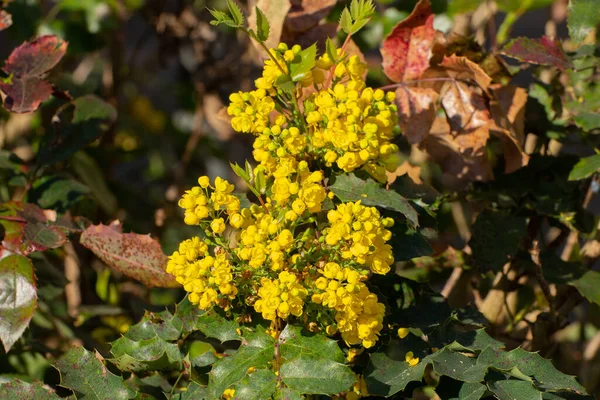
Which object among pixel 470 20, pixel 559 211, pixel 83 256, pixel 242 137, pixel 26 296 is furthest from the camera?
pixel 242 137

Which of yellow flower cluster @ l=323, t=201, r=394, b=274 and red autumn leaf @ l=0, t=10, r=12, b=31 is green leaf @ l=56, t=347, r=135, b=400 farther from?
red autumn leaf @ l=0, t=10, r=12, b=31

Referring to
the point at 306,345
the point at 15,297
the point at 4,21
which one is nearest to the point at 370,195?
the point at 306,345

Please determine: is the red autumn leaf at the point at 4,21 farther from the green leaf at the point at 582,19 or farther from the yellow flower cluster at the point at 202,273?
the green leaf at the point at 582,19

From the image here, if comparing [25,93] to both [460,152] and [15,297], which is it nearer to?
[15,297]

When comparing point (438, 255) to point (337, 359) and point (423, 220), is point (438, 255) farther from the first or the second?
point (337, 359)

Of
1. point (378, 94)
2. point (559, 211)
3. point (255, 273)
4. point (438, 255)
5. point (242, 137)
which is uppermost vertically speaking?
point (378, 94)

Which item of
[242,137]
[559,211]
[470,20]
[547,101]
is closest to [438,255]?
[559,211]
